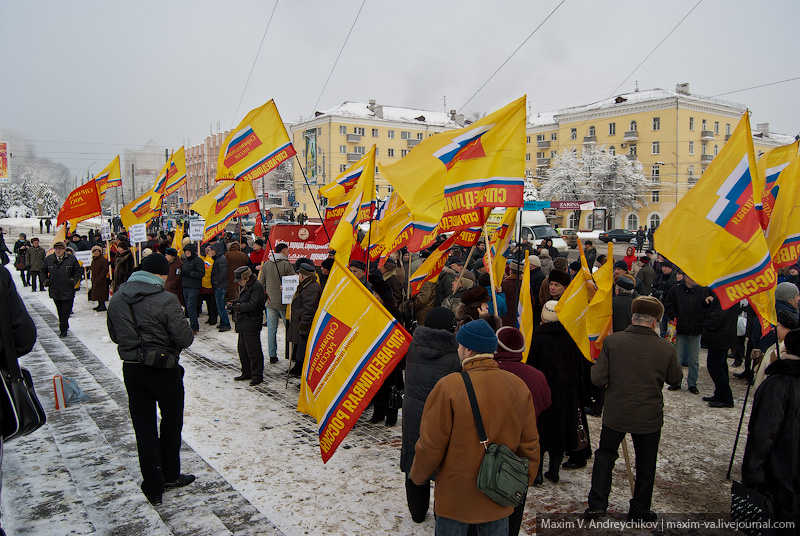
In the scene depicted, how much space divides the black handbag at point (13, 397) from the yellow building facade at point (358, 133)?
65211 millimetres

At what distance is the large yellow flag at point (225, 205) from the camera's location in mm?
10352

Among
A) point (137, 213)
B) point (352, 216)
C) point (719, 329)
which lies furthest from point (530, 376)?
point (137, 213)

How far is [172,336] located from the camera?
15.6ft

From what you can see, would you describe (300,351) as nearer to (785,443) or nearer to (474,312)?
(474,312)

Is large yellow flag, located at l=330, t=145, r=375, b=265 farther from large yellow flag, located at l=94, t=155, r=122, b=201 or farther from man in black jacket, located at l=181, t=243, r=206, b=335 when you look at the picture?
large yellow flag, located at l=94, t=155, r=122, b=201

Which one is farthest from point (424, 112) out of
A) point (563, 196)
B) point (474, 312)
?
point (474, 312)

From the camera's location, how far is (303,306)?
26.0 feet

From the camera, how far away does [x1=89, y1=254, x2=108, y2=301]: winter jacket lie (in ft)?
46.9

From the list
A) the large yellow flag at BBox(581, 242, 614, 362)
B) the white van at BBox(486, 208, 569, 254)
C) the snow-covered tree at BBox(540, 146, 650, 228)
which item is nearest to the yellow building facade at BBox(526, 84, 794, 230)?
the snow-covered tree at BBox(540, 146, 650, 228)

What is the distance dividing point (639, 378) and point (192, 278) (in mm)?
9849

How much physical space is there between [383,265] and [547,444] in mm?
4698

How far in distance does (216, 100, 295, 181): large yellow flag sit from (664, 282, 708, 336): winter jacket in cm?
629

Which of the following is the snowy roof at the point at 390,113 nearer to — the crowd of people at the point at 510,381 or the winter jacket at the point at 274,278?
the winter jacket at the point at 274,278

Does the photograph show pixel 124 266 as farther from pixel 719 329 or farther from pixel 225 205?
pixel 719 329
